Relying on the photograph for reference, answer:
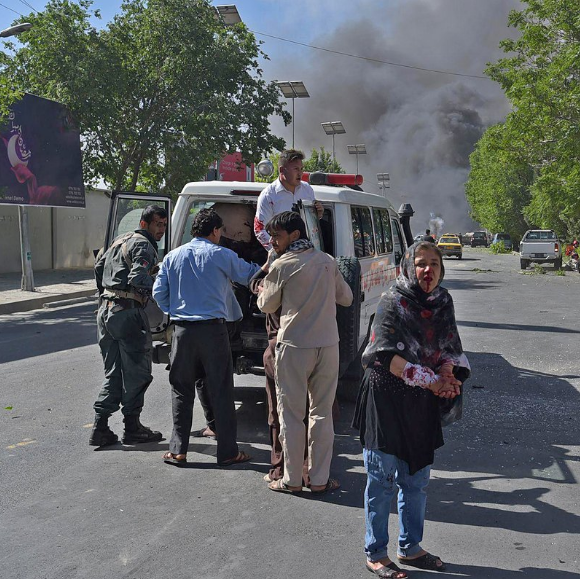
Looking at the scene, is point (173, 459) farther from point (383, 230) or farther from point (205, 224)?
point (383, 230)

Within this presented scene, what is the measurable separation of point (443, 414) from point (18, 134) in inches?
821

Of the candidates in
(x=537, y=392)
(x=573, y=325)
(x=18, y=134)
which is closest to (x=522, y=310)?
(x=573, y=325)

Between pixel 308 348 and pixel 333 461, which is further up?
pixel 308 348

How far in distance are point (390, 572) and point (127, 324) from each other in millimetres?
2881

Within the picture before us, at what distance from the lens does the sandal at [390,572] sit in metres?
3.65

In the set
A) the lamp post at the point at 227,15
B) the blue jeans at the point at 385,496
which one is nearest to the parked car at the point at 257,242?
the blue jeans at the point at 385,496

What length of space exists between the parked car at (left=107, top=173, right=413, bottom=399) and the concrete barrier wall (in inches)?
844

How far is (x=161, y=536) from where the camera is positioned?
13.6 feet

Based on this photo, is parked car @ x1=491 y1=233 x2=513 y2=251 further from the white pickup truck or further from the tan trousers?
the tan trousers

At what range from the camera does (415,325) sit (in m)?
3.66

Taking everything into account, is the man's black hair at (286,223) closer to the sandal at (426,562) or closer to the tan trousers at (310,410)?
the tan trousers at (310,410)

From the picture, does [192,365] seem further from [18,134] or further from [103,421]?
[18,134]

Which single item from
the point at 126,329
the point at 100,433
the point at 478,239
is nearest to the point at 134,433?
the point at 100,433

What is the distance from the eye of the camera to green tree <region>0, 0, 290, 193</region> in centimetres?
2306
